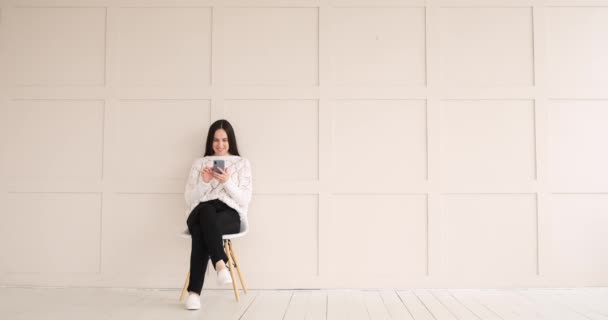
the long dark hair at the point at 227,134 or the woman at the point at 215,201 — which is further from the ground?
the long dark hair at the point at 227,134

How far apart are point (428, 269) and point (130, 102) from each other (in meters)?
2.43

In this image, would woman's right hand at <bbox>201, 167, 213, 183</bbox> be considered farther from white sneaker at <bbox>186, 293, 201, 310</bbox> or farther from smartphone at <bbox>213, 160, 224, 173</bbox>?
white sneaker at <bbox>186, 293, 201, 310</bbox>

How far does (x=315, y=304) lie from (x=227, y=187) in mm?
911

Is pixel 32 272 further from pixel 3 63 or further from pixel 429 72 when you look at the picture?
pixel 429 72

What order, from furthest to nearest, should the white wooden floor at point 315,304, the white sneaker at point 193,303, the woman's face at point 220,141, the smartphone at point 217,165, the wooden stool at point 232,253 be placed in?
the woman's face at point 220,141, the smartphone at point 217,165, the wooden stool at point 232,253, the white sneaker at point 193,303, the white wooden floor at point 315,304

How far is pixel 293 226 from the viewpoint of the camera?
302 cm

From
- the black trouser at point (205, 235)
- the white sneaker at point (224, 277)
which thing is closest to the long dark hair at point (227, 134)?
the black trouser at point (205, 235)

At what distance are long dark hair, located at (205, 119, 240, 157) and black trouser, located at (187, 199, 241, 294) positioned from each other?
43cm

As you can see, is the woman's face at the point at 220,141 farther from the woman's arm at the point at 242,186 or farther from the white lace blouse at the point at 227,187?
the woman's arm at the point at 242,186

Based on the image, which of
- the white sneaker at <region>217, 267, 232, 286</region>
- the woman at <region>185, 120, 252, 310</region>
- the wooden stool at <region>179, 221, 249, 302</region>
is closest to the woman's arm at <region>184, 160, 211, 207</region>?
the woman at <region>185, 120, 252, 310</region>

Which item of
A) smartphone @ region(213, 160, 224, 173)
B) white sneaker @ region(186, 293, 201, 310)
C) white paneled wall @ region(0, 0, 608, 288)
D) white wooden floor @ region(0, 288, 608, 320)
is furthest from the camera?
white paneled wall @ region(0, 0, 608, 288)

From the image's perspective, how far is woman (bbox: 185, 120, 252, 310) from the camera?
2537 mm

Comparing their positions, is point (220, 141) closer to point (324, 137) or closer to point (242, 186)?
point (242, 186)

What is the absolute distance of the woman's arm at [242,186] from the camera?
274 cm
